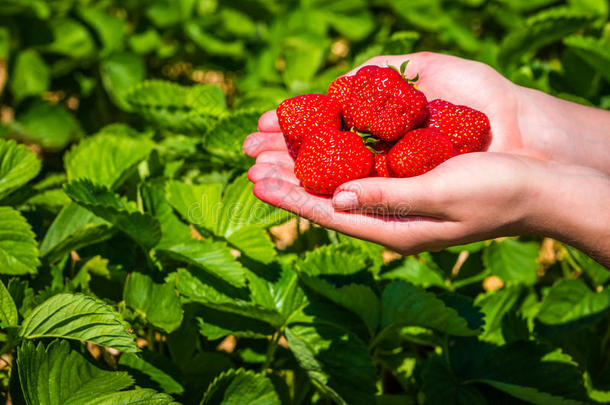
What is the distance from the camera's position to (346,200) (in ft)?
3.90

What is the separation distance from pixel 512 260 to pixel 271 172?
2.88 feet

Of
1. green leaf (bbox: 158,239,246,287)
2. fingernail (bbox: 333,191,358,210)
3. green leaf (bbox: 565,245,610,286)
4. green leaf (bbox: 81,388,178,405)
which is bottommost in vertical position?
green leaf (bbox: 565,245,610,286)

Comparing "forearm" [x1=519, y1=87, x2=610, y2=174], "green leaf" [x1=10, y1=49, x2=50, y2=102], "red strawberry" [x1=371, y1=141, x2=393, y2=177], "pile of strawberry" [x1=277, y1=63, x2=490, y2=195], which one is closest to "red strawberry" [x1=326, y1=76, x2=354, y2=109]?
"pile of strawberry" [x1=277, y1=63, x2=490, y2=195]

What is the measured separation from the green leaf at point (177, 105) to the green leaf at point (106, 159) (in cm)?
15

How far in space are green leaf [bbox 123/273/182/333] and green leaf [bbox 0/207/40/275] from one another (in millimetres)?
213

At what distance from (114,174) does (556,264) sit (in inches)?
60.8

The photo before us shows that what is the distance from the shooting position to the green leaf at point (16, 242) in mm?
1230

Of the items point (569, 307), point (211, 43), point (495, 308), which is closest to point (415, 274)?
point (495, 308)

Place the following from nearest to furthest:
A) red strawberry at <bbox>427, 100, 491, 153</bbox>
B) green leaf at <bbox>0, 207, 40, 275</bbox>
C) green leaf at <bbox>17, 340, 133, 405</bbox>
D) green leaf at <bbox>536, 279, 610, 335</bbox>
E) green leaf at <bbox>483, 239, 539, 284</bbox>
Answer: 1. green leaf at <bbox>17, 340, 133, 405</bbox>
2. green leaf at <bbox>0, 207, 40, 275</bbox>
3. red strawberry at <bbox>427, 100, 491, 153</bbox>
4. green leaf at <bbox>536, 279, 610, 335</bbox>
5. green leaf at <bbox>483, 239, 539, 284</bbox>

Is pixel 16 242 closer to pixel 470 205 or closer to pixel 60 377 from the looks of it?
pixel 60 377

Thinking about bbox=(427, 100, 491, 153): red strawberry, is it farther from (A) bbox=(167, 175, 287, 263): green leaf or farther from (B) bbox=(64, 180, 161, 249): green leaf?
(B) bbox=(64, 180, 161, 249): green leaf

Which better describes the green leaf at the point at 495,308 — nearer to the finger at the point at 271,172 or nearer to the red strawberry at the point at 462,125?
the red strawberry at the point at 462,125

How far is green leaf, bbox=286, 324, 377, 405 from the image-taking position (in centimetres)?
126

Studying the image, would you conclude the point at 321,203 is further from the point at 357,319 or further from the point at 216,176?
the point at 216,176
